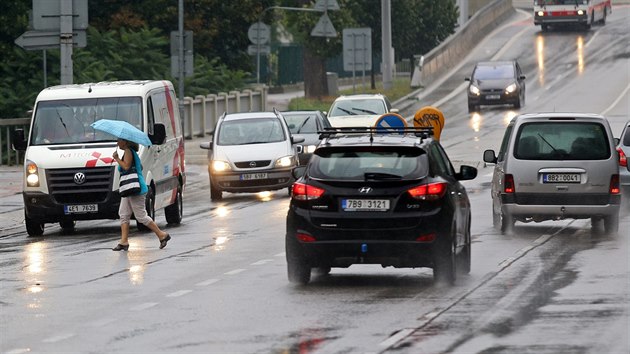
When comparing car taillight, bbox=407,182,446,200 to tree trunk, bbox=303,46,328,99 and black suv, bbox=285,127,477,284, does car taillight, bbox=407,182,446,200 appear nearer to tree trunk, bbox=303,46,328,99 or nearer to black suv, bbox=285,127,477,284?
black suv, bbox=285,127,477,284

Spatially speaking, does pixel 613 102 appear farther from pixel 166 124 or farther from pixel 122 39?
pixel 166 124

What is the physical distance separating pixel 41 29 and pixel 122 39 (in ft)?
79.4

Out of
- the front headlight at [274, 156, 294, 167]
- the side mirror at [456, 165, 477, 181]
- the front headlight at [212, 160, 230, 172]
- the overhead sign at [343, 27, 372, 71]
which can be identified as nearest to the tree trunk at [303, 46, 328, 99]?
the overhead sign at [343, 27, 372, 71]

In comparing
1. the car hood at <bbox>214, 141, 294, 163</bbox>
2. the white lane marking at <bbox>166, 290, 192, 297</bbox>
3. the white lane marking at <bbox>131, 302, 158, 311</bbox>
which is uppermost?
the car hood at <bbox>214, 141, 294, 163</bbox>

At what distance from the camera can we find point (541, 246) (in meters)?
22.0

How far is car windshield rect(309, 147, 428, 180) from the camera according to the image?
17.2m

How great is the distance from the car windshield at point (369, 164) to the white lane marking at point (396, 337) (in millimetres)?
3347

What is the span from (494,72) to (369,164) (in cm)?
4496

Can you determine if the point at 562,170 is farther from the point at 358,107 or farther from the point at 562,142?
the point at 358,107

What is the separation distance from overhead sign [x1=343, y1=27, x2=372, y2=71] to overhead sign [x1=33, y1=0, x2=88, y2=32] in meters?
24.2

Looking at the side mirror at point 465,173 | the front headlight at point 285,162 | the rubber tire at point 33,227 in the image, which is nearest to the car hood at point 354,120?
the front headlight at point 285,162

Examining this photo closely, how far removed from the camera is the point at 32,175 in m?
25.9

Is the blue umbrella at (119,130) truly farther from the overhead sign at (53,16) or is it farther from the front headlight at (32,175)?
the overhead sign at (53,16)

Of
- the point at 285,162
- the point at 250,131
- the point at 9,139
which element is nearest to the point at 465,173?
the point at 285,162
